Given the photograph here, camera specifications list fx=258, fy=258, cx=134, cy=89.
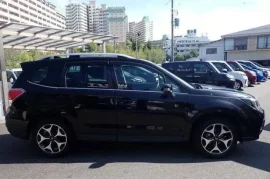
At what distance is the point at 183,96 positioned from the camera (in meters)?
4.23

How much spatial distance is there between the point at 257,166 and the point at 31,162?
3.62 m

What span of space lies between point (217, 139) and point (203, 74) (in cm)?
719

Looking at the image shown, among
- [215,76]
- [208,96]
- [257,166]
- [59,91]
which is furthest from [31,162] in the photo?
[215,76]

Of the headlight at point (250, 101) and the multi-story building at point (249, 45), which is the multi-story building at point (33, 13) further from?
the headlight at point (250, 101)

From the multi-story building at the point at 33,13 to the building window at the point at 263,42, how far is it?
2419 inches

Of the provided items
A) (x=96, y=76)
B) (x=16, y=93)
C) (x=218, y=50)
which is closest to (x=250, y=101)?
(x=96, y=76)

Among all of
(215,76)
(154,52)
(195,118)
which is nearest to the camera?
(195,118)

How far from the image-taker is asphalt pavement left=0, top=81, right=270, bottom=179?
377 centimetres

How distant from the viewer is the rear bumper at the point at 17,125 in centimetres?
442

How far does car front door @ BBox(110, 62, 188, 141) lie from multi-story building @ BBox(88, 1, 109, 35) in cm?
6869

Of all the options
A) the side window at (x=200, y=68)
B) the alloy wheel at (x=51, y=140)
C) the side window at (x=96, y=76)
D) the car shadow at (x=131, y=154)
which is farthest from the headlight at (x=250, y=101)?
the side window at (x=200, y=68)

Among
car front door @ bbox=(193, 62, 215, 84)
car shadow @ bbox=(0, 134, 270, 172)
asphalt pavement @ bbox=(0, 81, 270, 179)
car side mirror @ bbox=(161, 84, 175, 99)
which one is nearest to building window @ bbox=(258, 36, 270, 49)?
car front door @ bbox=(193, 62, 215, 84)

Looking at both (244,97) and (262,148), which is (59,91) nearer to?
(244,97)

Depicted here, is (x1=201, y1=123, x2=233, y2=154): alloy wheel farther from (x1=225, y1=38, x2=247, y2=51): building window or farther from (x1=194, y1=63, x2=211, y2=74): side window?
(x1=225, y1=38, x2=247, y2=51): building window
